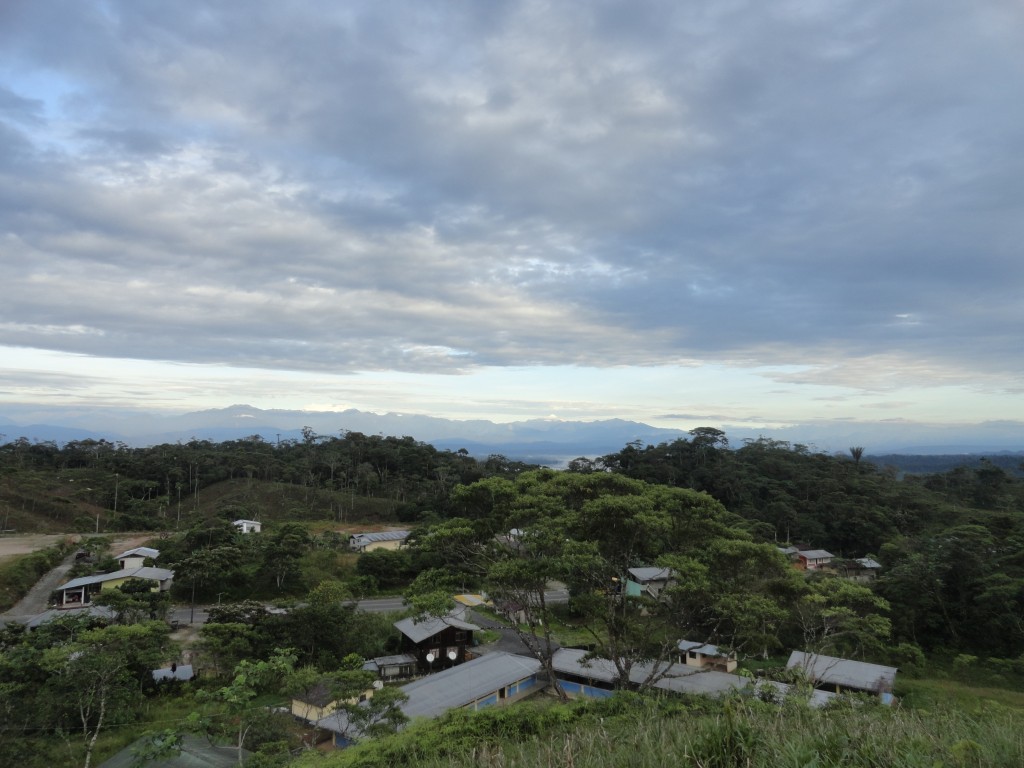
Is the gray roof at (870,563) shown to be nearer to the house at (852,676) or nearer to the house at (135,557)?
the house at (852,676)

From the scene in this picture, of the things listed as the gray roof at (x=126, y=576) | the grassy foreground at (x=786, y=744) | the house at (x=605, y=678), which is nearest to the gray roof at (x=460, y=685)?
the house at (x=605, y=678)

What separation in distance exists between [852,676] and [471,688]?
12283 mm

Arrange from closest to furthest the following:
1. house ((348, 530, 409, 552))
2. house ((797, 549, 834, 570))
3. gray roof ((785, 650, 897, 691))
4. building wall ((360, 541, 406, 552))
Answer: gray roof ((785, 650, 897, 691))
house ((797, 549, 834, 570))
building wall ((360, 541, 406, 552))
house ((348, 530, 409, 552))

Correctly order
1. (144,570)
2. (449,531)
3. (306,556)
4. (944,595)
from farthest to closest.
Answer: (306,556)
(144,570)
(944,595)
(449,531)

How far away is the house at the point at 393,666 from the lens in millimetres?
19188

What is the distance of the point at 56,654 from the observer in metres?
12.6

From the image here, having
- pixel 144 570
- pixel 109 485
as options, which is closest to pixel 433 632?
pixel 144 570

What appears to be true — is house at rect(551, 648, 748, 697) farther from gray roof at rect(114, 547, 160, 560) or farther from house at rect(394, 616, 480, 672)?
gray roof at rect(114, 547, 160, 560)

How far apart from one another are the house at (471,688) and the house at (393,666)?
10.1ft

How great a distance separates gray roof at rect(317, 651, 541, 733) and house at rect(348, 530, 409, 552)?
1714 cm

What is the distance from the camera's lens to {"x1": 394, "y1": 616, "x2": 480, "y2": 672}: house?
67.1 feet

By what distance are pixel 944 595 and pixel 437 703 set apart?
22746 millimetres

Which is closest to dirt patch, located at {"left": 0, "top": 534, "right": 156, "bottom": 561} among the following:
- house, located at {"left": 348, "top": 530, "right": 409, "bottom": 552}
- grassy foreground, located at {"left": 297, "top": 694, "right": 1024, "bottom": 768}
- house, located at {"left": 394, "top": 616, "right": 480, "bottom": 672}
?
house, located at {"left": 348, "top": 530, "right": 409, "bottom": 552}

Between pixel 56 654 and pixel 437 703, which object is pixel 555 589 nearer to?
pixel 437 703
